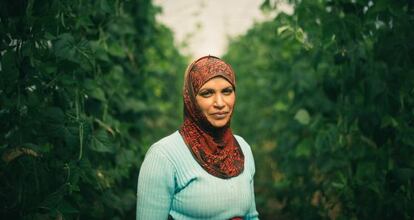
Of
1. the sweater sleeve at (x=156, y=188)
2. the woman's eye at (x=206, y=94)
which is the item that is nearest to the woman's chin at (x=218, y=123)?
the woman's eye at (x=206, y=94)

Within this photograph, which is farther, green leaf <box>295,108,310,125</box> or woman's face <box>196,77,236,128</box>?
green leaf <box>295,108,310,125</box>

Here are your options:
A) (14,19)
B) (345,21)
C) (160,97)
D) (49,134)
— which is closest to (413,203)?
(345,21)

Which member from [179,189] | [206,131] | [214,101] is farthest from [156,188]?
[214,101]

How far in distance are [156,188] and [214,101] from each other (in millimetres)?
515

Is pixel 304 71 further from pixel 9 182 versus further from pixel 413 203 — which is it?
pixel 9 182

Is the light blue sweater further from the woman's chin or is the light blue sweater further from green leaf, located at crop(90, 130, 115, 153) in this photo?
green leaf, located at crop(90, 130, 115, 153)

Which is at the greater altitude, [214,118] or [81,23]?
[81,23]

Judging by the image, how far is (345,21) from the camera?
3.12 m

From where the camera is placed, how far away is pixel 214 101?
93.4 inches

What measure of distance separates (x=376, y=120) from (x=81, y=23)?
2.03 meters

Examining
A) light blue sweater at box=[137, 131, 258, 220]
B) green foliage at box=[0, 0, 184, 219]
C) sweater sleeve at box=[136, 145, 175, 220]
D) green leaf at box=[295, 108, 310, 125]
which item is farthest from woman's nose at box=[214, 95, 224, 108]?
green leaf at box=[295, 108, 310, 125]

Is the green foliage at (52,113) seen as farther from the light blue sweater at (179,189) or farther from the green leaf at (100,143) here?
the light blue sweater at (179,189)

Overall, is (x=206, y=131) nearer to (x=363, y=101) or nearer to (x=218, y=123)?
(x=218, y=123)

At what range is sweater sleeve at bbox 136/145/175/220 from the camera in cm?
228
